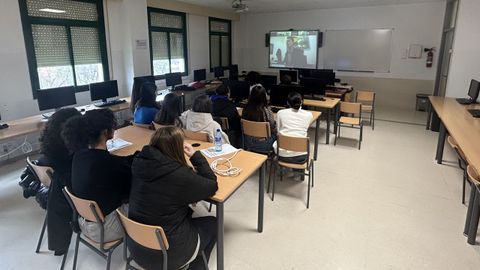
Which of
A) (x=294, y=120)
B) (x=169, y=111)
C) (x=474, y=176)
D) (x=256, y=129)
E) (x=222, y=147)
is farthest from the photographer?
(x=256, y=129)

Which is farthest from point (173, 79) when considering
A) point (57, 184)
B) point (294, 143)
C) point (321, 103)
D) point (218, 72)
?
point (57, 184)

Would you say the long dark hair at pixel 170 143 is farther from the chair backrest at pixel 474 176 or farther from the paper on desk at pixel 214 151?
the chair backrest at pixel 474 176

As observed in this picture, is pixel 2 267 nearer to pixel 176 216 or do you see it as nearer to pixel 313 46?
pixel 176 216

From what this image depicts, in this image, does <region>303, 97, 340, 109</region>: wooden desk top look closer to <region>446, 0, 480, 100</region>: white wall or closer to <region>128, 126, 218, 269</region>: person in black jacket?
<region>446, 0, 480, 100</region>: white wall

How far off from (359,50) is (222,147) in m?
6.88

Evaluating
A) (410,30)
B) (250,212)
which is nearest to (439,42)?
(410,30)

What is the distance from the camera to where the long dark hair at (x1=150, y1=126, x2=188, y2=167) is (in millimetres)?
1748

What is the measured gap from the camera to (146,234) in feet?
5.45

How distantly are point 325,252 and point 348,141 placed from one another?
10.6ft

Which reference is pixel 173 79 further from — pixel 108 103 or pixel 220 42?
pixel 220 42

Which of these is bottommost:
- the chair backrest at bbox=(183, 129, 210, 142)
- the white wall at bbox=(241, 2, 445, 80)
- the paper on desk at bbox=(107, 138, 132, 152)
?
the paper on desk at bbox=(107, 138, 132, 152)

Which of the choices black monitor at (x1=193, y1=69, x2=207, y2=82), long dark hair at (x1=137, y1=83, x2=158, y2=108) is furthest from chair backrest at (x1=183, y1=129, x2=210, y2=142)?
black monitor at (x1=193, y1=69, x2=207, y2=82)

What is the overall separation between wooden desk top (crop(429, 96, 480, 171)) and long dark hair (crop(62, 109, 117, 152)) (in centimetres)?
296

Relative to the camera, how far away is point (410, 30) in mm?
7617
